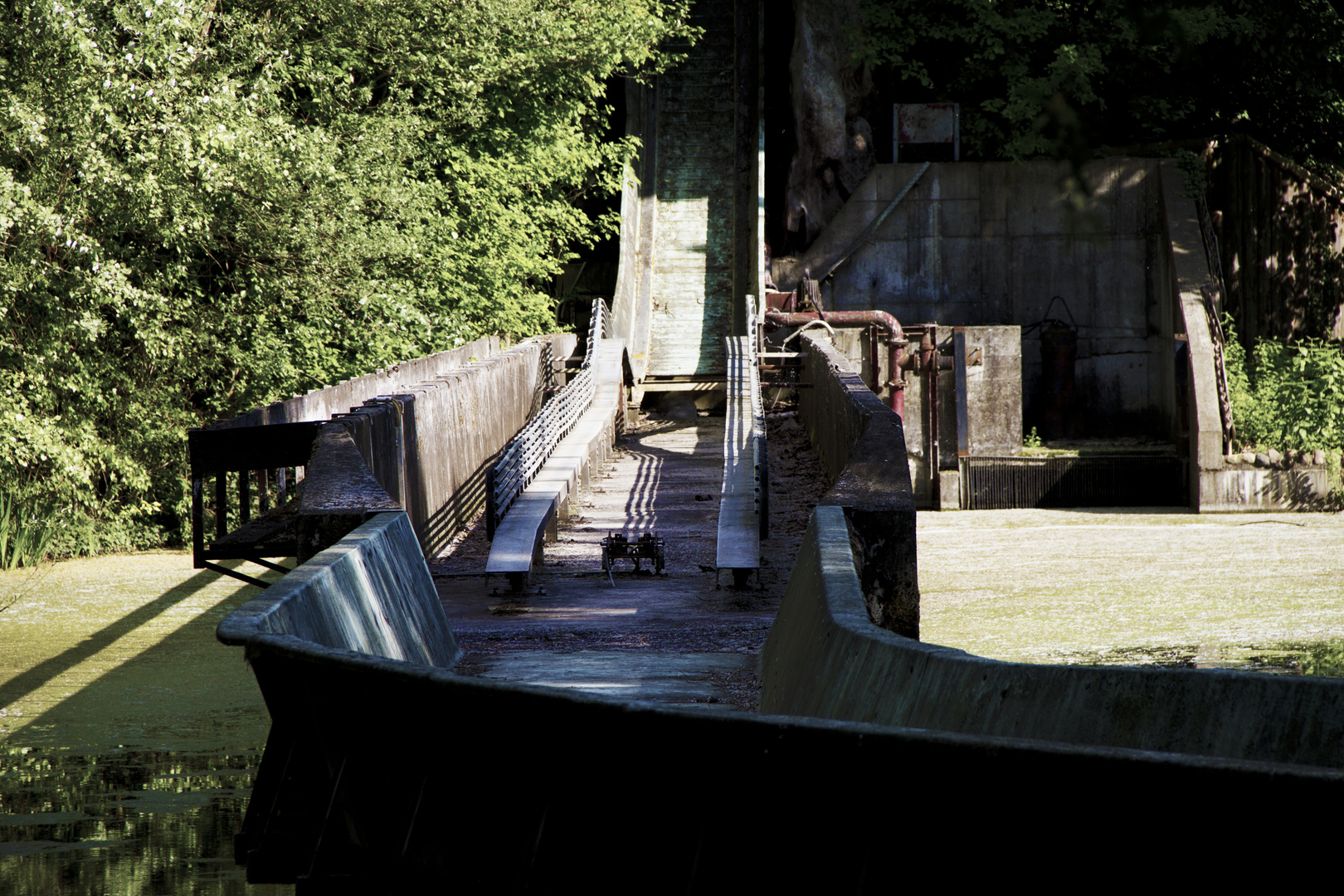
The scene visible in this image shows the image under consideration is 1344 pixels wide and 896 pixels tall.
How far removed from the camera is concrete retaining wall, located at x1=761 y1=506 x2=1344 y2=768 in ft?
8.96

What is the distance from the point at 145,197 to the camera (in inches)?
569

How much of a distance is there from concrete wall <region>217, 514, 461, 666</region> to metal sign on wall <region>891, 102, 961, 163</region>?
19333 mm

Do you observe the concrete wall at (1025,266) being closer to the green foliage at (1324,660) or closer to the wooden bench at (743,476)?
the wooden bench at (743,476)

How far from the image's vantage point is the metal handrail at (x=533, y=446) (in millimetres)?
10383

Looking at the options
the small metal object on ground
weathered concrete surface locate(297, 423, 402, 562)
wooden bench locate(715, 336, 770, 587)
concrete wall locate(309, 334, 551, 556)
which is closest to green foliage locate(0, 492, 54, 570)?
concrete wall locate(309, 334, 551, 556)

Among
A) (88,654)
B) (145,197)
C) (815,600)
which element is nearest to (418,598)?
(815,600)

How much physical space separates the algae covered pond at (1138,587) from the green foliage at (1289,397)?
1.57 m

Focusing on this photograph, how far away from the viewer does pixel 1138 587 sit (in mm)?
12898

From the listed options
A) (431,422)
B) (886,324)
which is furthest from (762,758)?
(886,324)

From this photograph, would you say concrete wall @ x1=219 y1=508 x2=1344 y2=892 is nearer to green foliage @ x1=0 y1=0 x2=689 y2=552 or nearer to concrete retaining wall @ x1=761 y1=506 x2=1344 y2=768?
concrete retaining wall @ x1=761 y1=506 x2=1344 y2=768

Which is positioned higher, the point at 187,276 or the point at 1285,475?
the point at 187,276

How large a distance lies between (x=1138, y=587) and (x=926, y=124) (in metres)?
13.4

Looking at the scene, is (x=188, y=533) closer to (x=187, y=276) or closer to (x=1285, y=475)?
(x=187, y=276)

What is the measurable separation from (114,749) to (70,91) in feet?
28.9
